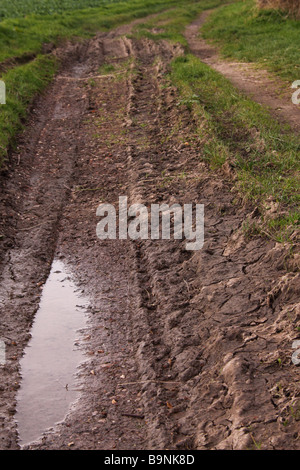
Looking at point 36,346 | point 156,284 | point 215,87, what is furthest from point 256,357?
point 215,87

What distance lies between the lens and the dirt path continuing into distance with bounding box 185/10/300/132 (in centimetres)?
1017

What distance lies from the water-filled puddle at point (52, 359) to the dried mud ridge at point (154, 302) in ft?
0.30

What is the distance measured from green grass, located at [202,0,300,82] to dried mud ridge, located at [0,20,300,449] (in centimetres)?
450

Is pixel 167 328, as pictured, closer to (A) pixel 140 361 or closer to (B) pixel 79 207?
(A) pixel 140 361

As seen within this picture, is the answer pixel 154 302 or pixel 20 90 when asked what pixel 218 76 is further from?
pixel 154 302

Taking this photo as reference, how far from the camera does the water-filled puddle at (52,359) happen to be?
4.48m

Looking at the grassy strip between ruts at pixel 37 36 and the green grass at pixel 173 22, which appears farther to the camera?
the green grass at pixel 173 22

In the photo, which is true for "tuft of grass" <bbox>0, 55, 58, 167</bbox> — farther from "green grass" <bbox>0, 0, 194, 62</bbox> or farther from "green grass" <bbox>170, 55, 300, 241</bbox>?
"green grass" <bbox>170, 55, 300, 241</bbox>

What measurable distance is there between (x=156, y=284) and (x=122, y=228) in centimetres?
150

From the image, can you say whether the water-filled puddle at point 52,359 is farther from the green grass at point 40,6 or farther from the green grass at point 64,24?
the green grass at point 40,6

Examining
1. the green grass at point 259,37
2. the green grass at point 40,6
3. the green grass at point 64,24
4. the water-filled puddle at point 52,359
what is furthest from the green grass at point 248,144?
the green grass at point 40,6

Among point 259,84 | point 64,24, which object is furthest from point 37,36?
point 259,84

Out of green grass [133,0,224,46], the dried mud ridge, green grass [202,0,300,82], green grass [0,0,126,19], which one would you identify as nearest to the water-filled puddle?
the dried mud ridge

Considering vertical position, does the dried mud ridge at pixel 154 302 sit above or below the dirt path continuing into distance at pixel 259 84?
below
